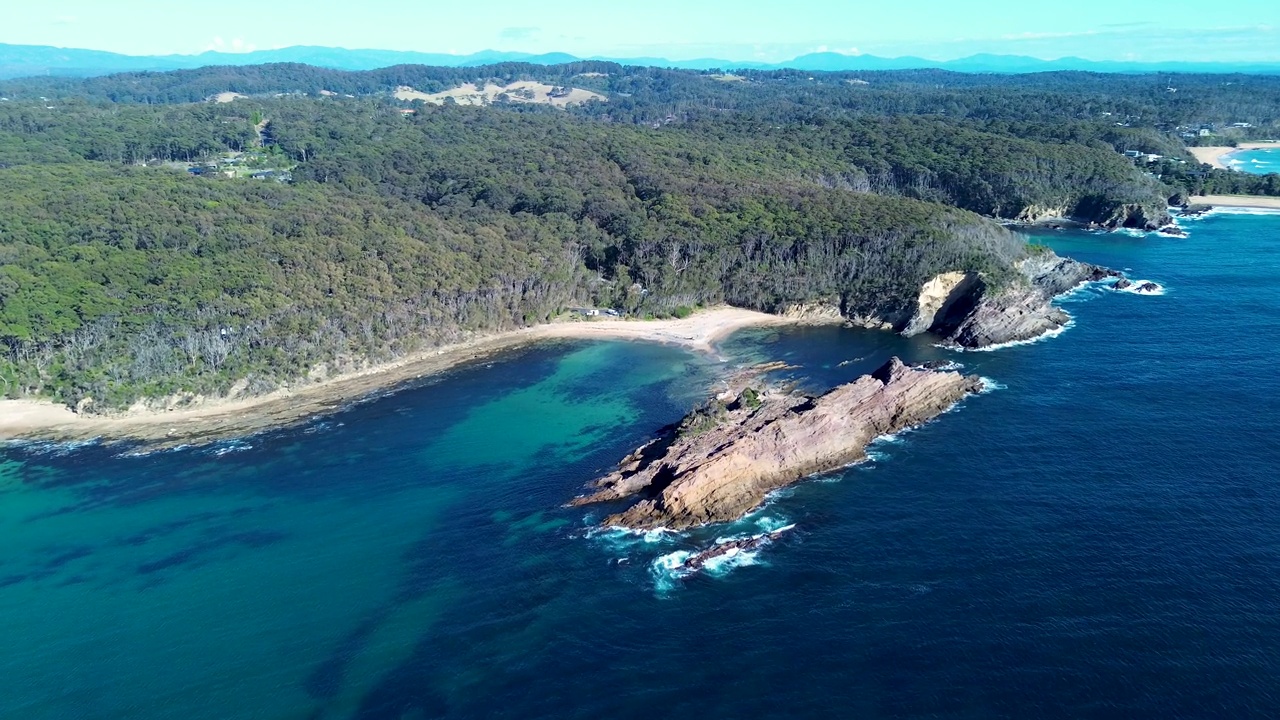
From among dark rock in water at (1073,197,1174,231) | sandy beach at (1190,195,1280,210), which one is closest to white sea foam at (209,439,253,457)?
dark rock in water at (1073,197,1174,231)

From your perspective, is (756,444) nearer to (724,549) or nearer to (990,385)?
(724,549)

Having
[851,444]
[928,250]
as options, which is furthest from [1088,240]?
[851,444]

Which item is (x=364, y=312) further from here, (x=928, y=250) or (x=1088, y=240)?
(x=1088, y=240)

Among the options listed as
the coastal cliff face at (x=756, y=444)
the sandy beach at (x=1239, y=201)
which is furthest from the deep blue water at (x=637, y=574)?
the sandy beach at (x=1239, y=201)

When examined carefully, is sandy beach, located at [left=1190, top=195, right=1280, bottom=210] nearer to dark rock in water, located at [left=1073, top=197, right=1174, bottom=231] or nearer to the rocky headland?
dark rock in water, located at [left=1073, top=197, right=1174, bottom=231]

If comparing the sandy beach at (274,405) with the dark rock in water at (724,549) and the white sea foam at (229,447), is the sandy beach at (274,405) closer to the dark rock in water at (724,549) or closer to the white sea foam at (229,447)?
the white sea foam at (229,447)
